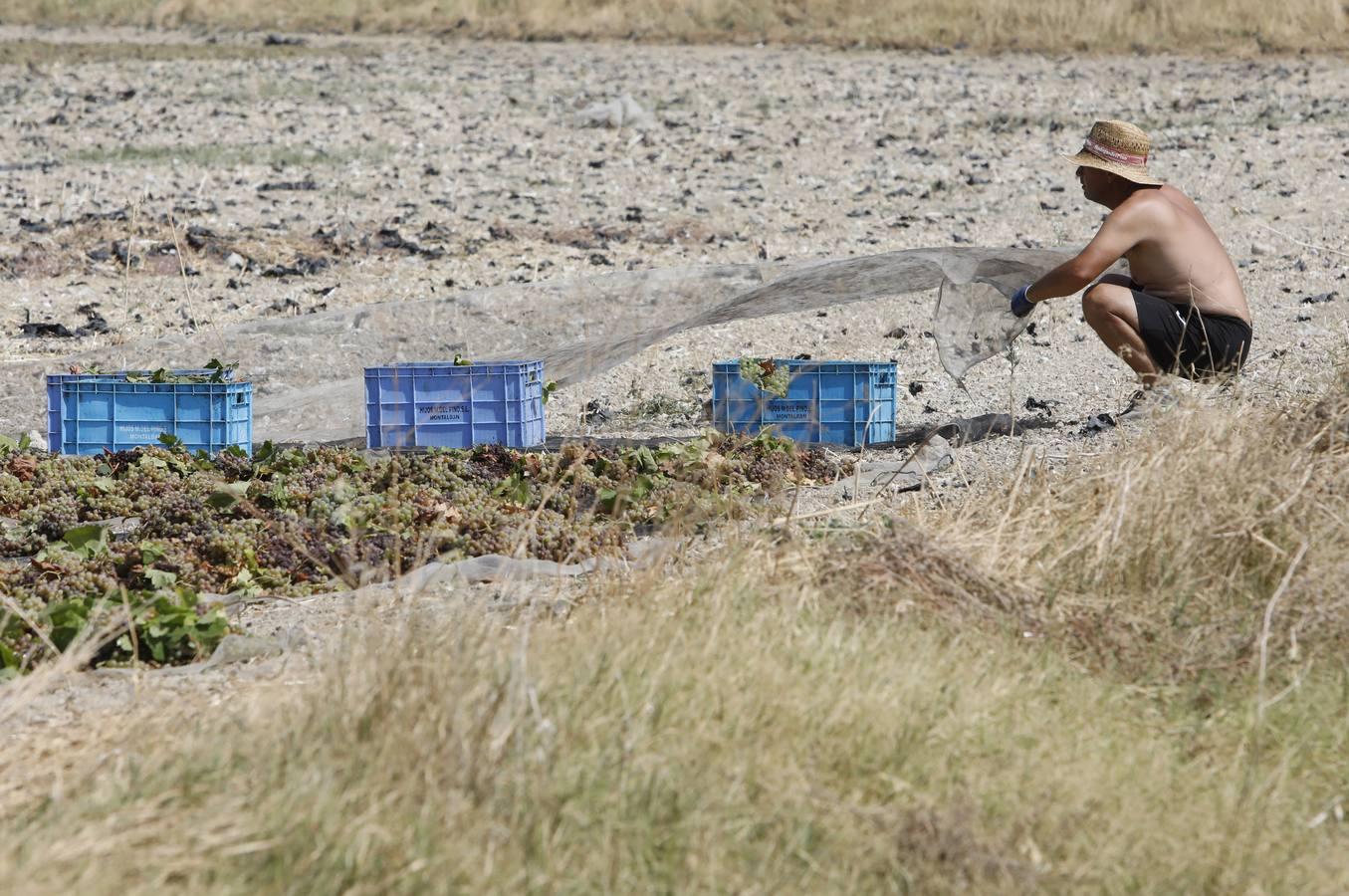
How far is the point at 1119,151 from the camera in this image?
557 centimetres

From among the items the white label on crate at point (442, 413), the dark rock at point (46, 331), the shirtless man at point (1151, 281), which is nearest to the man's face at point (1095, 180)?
the shirtless man at point (1151, 281)

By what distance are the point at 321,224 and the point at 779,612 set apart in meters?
8.49

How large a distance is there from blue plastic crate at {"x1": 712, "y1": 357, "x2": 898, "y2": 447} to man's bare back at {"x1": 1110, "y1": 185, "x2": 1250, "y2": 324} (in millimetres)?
1017

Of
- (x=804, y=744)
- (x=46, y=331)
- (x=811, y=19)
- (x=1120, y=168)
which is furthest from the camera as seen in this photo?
(x=811, y=19)

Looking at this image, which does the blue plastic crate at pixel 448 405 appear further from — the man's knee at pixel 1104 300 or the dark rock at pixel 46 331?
the dark rock at pixel 46 331

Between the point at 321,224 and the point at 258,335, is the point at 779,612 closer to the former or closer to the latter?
the point at 258,335

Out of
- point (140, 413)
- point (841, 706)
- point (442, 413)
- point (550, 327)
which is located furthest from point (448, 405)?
point (841, 706)

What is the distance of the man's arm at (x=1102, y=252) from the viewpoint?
5371 mm

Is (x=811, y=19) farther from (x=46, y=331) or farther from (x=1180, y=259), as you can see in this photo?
(x=1180, y=259)

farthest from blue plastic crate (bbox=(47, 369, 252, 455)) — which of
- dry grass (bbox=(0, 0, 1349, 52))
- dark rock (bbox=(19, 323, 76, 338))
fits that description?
dry grass (bbox=(0, 0, 1349, 52))

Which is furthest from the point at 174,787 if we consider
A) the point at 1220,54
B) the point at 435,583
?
the point at 1220,54

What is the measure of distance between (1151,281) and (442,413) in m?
2.70

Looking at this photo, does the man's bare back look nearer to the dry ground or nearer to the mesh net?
the dry ground

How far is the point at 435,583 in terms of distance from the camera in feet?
13.5
